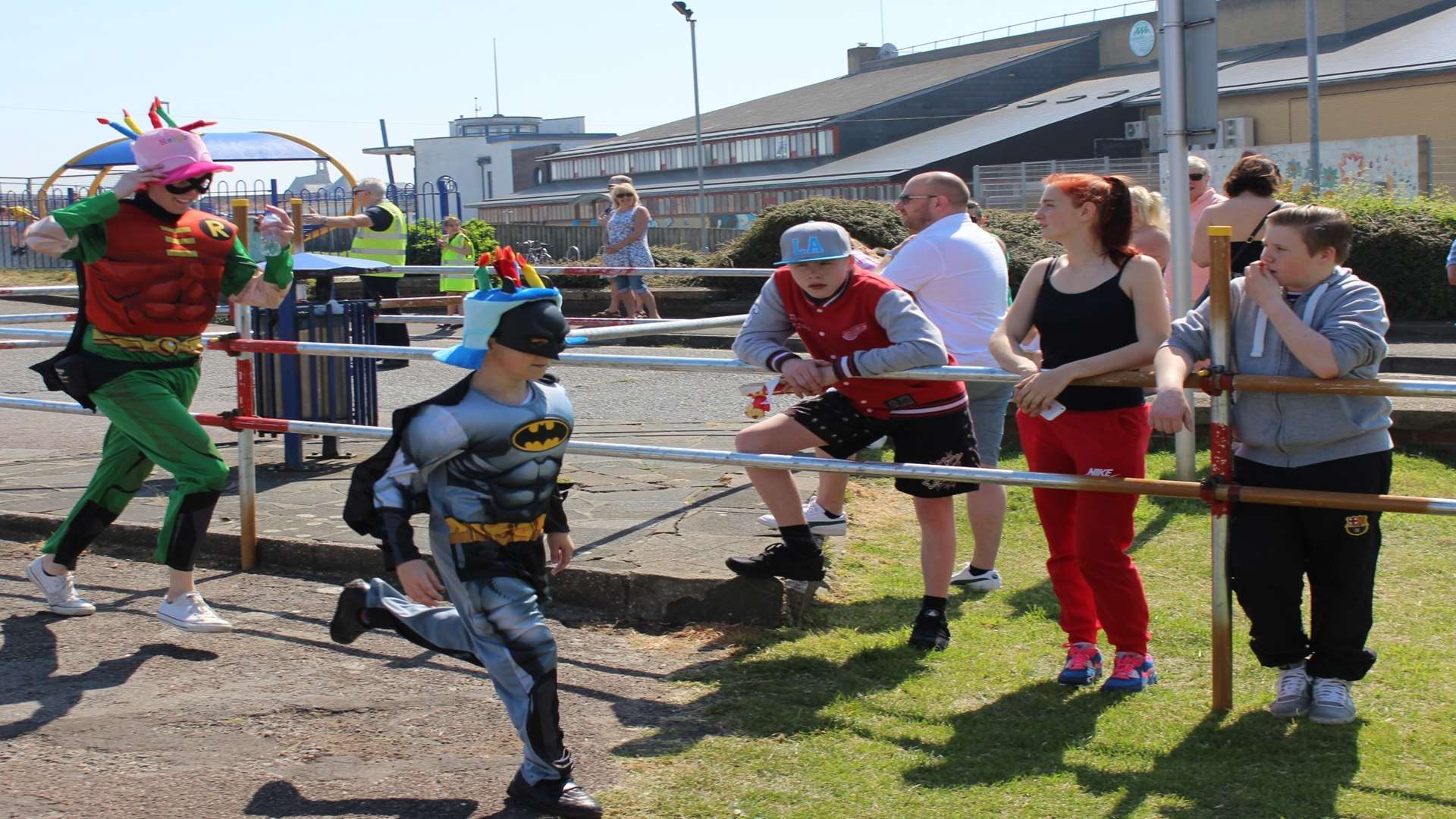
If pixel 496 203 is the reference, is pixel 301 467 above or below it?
below

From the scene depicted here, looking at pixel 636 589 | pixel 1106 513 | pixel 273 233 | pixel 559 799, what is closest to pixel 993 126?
pixel 273 233

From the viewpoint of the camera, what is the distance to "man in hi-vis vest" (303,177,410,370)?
12688 millimetres

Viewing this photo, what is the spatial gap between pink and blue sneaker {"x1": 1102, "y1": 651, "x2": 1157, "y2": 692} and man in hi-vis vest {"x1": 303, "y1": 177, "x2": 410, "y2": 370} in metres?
8.96

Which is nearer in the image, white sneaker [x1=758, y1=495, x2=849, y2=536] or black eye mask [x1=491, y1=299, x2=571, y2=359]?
black eye mask [x1=491, y1=299, x2=571, y2=359]

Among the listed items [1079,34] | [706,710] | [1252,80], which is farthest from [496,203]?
[706,710]

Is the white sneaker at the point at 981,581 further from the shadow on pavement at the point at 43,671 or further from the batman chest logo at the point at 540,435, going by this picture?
the shadow on pavement at the point at 43,671

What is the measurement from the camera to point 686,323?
5.87 metres

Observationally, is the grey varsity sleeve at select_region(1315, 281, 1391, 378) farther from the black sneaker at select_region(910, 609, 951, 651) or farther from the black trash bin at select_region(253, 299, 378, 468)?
the black trash bin at select_region(253, 299, 378, 468)

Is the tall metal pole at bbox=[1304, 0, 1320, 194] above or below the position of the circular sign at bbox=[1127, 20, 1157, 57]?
above

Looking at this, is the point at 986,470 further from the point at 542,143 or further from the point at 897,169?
the point at 542,143

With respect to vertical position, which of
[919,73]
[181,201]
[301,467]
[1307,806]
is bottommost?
[1307,806]

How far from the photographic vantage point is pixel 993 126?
45.6m

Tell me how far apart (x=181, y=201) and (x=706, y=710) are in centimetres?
277

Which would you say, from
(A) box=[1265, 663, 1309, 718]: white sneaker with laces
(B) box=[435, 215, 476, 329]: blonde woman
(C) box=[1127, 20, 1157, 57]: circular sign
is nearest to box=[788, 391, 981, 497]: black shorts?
(A) box=[1265, 663, 1309, 718]: white sneaker with laces
